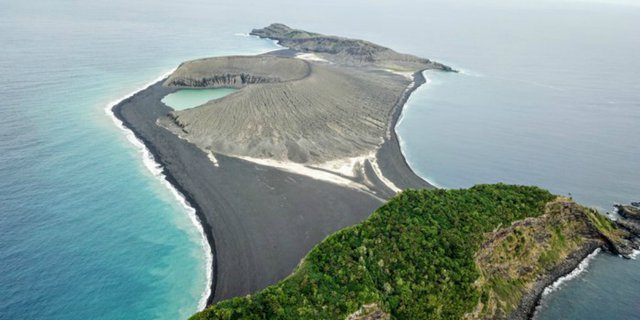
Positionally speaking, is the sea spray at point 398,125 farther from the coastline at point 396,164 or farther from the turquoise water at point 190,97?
the turquoise water at point 190,97

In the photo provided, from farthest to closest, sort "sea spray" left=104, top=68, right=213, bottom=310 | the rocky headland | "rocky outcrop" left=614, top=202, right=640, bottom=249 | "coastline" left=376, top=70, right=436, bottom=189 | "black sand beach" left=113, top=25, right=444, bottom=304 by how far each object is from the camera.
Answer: "coastline" left=376, top=70, right=436, bottom=189 → "rocky outcrop" left=614, top=202, right=640, bottom=249 → "black sand beach" left=113, top=25, right=444, bottom=304 → "sea spray" left=104, top=68, right=213, bottom=310 → the rocky headland

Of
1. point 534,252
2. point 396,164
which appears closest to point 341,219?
point 396,164

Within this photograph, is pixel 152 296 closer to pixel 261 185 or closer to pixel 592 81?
pixel 261 185

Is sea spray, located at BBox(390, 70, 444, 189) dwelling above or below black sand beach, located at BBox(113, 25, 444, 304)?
above

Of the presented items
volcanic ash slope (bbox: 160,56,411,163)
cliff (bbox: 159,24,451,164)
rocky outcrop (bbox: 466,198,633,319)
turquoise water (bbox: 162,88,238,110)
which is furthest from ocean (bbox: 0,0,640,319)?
turquoise water (bbox: 162,88,238,110)

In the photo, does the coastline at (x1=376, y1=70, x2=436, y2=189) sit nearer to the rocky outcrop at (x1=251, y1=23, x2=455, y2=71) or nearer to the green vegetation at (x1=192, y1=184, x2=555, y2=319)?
the green vegetation at (x1=192, y1=184, x2=555, y2=319)

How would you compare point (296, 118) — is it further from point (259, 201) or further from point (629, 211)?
point (629, 211)

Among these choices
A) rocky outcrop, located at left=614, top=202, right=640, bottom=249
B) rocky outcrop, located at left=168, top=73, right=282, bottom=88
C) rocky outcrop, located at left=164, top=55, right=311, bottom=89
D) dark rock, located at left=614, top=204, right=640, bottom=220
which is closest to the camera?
rocky outcrop, located at left=614, top=202, right=640, bottom=249
